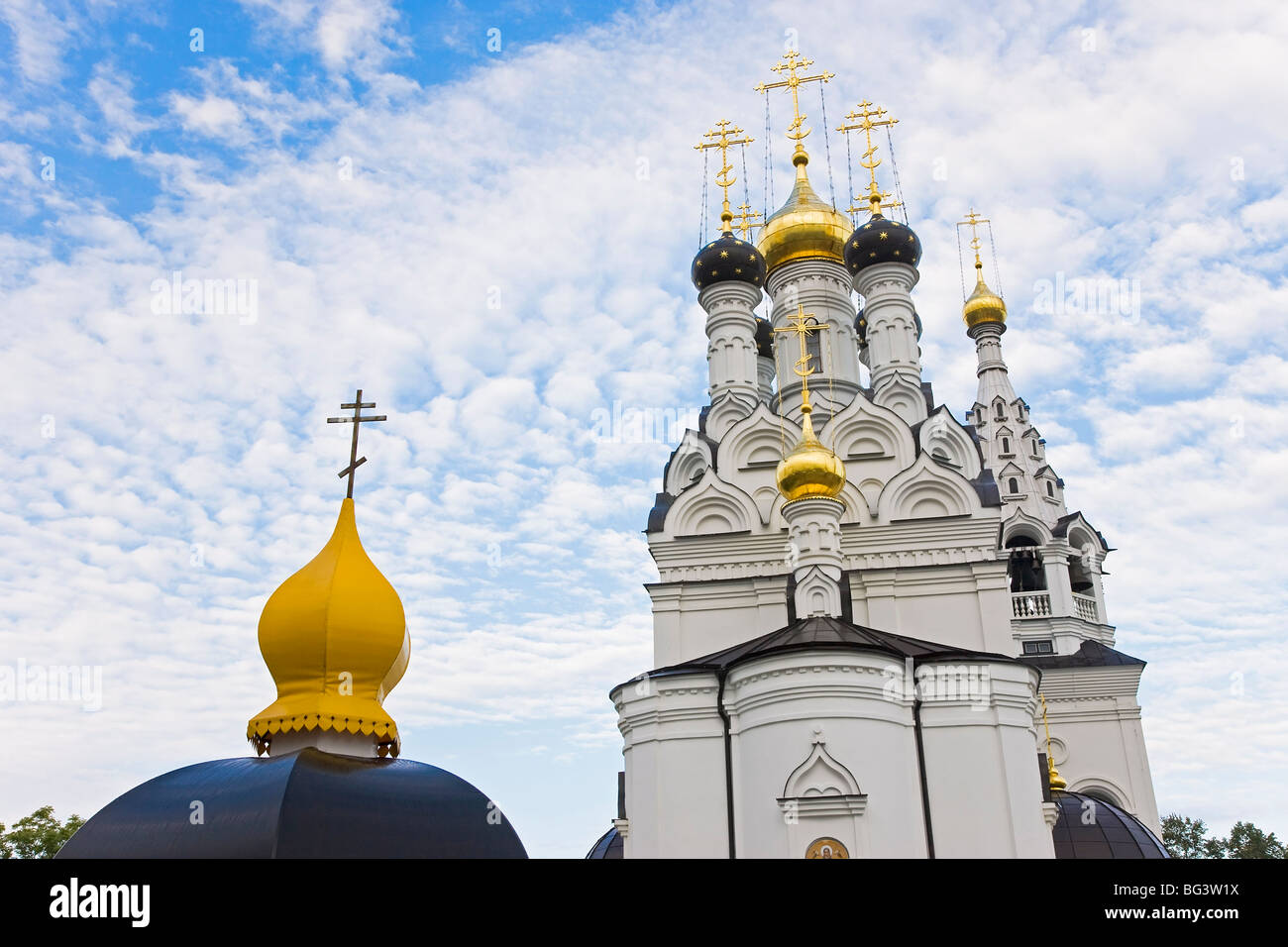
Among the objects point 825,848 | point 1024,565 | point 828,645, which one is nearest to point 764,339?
point 1024,565

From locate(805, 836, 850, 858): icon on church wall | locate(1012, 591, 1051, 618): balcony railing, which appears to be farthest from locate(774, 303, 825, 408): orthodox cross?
Answer: locate(1012, 591, 1051, 618): balcony railing

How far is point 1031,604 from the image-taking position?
25.0 meters

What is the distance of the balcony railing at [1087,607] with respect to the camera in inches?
989

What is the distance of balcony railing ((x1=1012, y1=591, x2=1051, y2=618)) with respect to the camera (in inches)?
974

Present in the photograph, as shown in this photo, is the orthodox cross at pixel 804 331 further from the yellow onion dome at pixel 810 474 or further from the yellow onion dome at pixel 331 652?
the yellow onion dome at pixel 331 652

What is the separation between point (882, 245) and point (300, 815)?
19104 mm

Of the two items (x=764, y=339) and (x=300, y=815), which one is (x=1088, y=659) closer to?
(x=764, y=339)

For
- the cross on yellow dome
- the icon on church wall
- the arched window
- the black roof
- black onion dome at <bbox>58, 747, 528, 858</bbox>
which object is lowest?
black onion dome at <bbox>58, 747, 528, 858</bbox>

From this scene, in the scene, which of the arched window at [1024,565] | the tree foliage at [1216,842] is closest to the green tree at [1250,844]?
the tree foliage at [1216,842]

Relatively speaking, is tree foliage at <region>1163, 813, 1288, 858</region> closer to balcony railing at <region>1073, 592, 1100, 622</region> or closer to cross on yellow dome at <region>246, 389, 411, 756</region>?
balcony railing at <region>1073, 592, 1100, 622</region>

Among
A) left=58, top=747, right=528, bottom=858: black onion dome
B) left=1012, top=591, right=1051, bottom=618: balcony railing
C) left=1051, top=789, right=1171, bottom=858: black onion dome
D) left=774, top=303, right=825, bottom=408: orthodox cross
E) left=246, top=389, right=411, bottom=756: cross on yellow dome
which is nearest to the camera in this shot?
left=58, top=747, right=528, bottom=858: black onion dome

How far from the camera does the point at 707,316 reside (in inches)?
882

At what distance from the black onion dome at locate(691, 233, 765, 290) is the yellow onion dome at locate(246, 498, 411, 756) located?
16.8 meters
